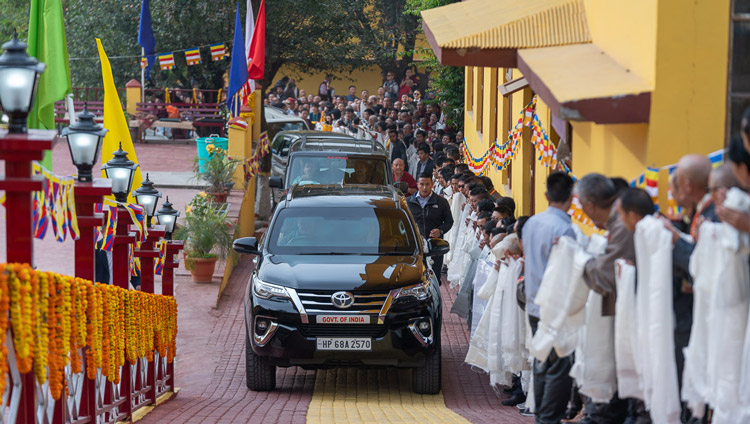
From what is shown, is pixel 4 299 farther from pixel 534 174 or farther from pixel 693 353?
pixel 534 174

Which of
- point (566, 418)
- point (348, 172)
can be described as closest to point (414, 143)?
point (348, 172)

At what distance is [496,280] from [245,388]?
295 cm

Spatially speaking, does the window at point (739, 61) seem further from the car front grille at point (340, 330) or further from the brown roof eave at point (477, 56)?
the car front grille at point (340, 330)

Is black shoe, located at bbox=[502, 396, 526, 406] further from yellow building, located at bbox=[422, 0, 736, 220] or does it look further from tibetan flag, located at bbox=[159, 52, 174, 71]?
tibetan flag, located at bbox=[159, 52, 174, 71]

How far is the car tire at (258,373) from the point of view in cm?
1059

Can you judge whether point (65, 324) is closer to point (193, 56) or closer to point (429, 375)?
point (429, 375)

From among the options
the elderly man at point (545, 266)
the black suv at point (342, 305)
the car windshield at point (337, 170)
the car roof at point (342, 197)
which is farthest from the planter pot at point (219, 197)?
the elderly man at point (545, 266)

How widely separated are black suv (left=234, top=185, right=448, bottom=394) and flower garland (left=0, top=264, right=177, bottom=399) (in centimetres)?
117

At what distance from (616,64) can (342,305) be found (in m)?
3.34

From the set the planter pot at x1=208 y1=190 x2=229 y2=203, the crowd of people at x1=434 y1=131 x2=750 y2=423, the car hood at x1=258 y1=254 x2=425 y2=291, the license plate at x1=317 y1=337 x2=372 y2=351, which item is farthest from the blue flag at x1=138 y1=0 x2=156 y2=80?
the crowd of people at x1=434 y1=131 x2=750 y2=423

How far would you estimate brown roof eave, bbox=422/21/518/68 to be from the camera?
10.1 m

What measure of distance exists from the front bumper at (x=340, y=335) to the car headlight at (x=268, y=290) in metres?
0.05

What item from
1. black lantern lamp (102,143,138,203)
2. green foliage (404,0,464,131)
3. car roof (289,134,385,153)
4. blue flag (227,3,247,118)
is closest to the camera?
black lantern lamp (102,143,138,203)

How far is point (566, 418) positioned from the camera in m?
8.23
